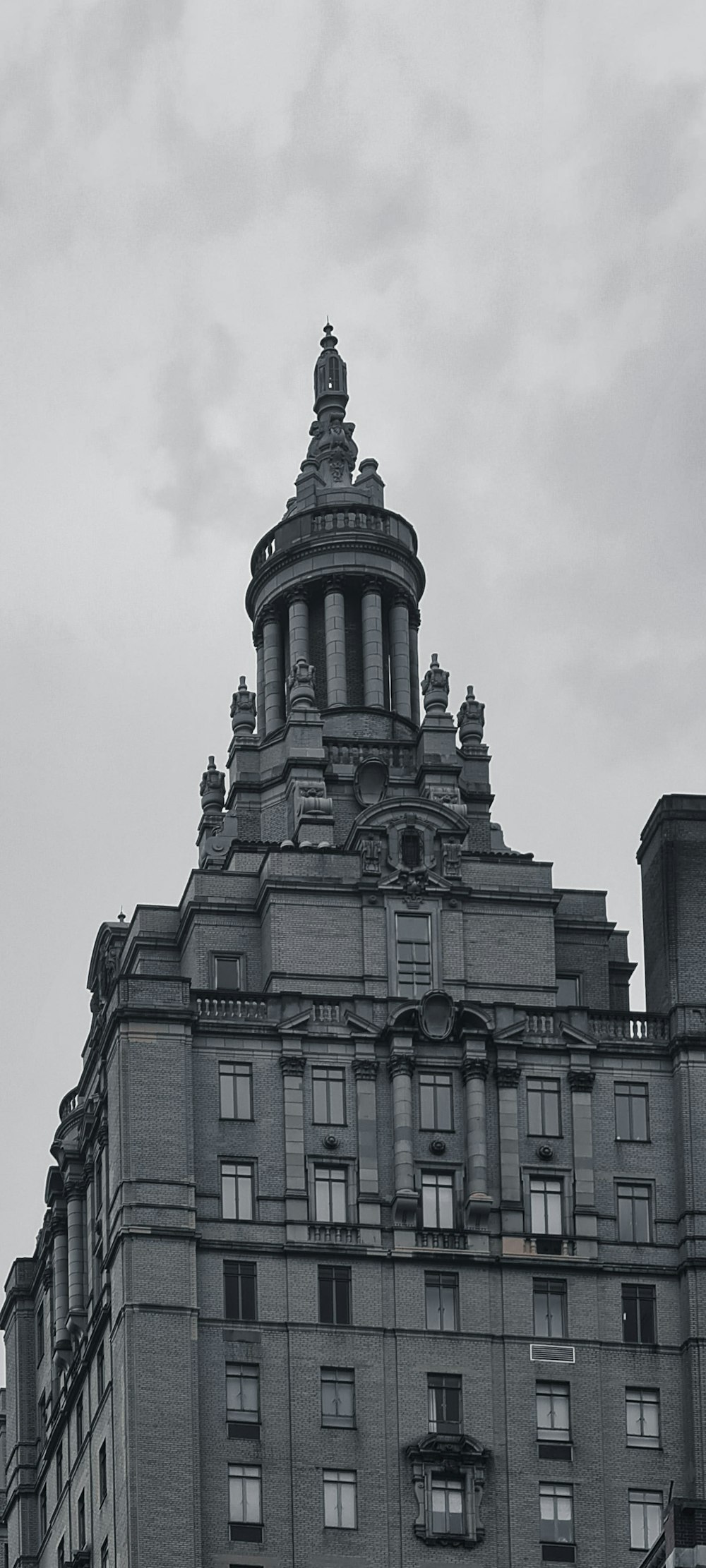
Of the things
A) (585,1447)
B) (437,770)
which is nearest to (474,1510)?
(585,1447)

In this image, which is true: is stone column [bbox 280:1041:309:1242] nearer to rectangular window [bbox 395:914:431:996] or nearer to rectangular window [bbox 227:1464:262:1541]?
rectangular window [bbox 395:914:431:996]

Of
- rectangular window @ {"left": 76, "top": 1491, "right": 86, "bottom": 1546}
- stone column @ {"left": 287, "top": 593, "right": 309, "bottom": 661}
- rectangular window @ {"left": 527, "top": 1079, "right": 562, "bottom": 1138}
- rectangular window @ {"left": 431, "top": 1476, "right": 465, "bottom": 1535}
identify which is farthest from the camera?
stone column @ {"left": 287, "top": 593, "right": 309, "bottom": 661}

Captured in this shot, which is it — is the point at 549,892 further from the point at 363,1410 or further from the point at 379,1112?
the point at 363,1410

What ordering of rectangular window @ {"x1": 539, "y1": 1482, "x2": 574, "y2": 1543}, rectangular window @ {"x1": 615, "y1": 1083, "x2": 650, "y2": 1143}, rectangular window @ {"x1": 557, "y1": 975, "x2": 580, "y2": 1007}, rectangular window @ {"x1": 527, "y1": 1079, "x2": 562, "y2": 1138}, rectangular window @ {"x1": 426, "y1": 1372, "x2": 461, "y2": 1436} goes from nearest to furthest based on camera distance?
rectangular window @ {"x1": 539, "y1": 1482, "x2": 574, "y2": 1543}, rectangular window @ {"x1": 426, "y1": 1372, "x2": 461, "y2": 1436}, rectangular window @ {"x1": 527, "y1": 1079, "x2": 562, "y2": 1138}, rectangular window @ {"x1": 615, "y1": 1083, "x2": 650, "y2": 1143}, rectangular window @ {"x1": 557, "y1": 975, "x2": 580, "y2": 1007}

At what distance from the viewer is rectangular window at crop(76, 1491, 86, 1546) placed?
561 ft

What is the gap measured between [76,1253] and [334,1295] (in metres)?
13.0

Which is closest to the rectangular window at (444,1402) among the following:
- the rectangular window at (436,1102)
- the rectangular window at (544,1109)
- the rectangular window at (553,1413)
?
the rectangular window at (553,1413)

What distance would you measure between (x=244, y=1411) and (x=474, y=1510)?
28.9ft

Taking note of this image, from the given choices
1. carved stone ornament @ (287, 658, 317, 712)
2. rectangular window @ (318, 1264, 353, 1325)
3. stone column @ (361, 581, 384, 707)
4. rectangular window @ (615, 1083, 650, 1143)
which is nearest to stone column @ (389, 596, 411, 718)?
stone column @ (361, 581, 384, 707)

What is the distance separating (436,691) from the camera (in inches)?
7283

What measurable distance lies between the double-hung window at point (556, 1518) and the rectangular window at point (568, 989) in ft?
69.3

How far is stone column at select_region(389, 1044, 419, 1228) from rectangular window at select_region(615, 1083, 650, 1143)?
786cm

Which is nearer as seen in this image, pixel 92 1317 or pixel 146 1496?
pixel 146 1496

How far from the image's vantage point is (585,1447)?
543ft
